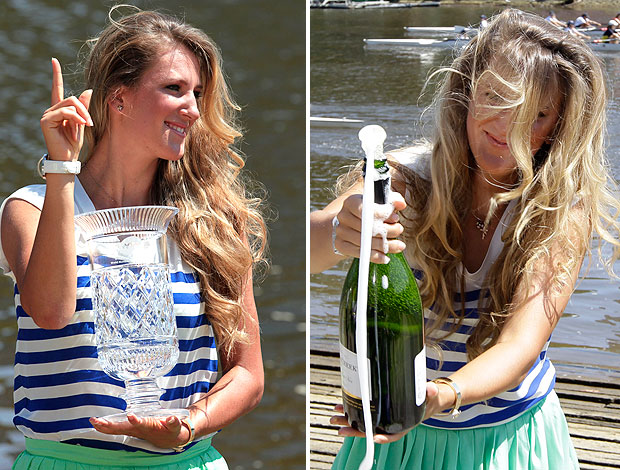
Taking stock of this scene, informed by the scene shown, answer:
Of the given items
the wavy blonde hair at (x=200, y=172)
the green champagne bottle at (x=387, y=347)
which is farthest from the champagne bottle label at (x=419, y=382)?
the wavy blonde hair at (x=200, y=172)

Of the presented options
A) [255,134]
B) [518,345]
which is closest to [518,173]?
[518,345]

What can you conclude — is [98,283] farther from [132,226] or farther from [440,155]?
[440,155]

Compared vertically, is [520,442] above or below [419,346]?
below

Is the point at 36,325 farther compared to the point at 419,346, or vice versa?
the point at 36,325

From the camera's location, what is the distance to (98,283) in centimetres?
133

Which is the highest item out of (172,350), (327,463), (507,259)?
(507,259)

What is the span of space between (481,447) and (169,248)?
2.20ft

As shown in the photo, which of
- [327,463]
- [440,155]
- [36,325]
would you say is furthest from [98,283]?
[327,463]

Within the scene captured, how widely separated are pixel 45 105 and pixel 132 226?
7544mm

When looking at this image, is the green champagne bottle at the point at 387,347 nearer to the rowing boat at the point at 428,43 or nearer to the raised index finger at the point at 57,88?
the raised index finger at the point at 57,88

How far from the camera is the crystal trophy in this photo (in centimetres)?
133

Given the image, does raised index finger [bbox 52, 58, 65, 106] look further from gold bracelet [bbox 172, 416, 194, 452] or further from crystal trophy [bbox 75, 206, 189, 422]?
gold bracelet [bbox 172, 416, 194, 452]

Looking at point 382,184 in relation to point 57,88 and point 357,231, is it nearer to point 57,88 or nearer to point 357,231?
point 357,231

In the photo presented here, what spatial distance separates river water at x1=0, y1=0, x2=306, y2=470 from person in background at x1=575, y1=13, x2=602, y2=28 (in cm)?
207
